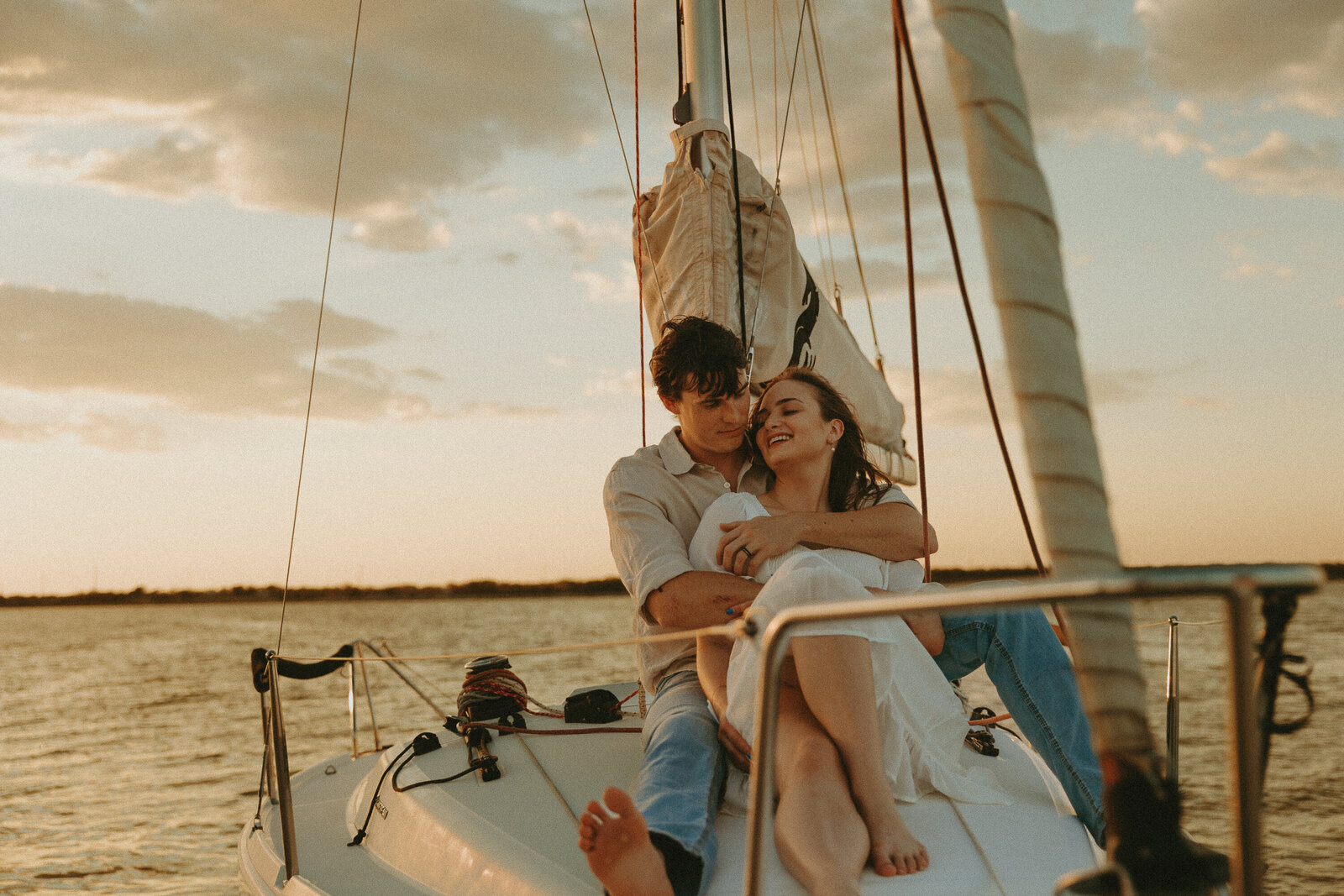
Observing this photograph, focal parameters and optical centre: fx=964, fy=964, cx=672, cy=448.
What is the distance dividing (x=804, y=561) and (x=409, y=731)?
10.1 metres

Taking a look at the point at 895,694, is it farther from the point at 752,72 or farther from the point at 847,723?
the point at 752,72

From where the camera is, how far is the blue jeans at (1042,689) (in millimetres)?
2223

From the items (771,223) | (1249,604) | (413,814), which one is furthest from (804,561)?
(771,223)

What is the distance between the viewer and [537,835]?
2.37 m

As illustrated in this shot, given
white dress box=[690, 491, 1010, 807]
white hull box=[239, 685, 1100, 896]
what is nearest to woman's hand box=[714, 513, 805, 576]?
white dress box=[690, 491, 1010, 807]

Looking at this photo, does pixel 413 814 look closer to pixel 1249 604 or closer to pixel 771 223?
pixel 1249 604

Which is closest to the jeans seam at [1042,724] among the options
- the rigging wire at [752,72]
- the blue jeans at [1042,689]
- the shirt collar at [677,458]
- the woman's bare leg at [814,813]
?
the blue jeans at [1042,689]

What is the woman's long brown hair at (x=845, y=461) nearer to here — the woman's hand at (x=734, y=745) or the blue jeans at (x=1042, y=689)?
the blue jeans at (x=1042, y=689)

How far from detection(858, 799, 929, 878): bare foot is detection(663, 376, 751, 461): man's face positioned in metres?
1.33

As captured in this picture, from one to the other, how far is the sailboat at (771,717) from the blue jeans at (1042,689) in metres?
0.09

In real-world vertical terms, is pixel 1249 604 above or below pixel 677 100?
below

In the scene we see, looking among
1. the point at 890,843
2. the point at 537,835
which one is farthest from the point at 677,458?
the point at 890,843

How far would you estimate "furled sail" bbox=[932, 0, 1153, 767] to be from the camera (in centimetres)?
102

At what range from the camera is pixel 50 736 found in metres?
14.2
